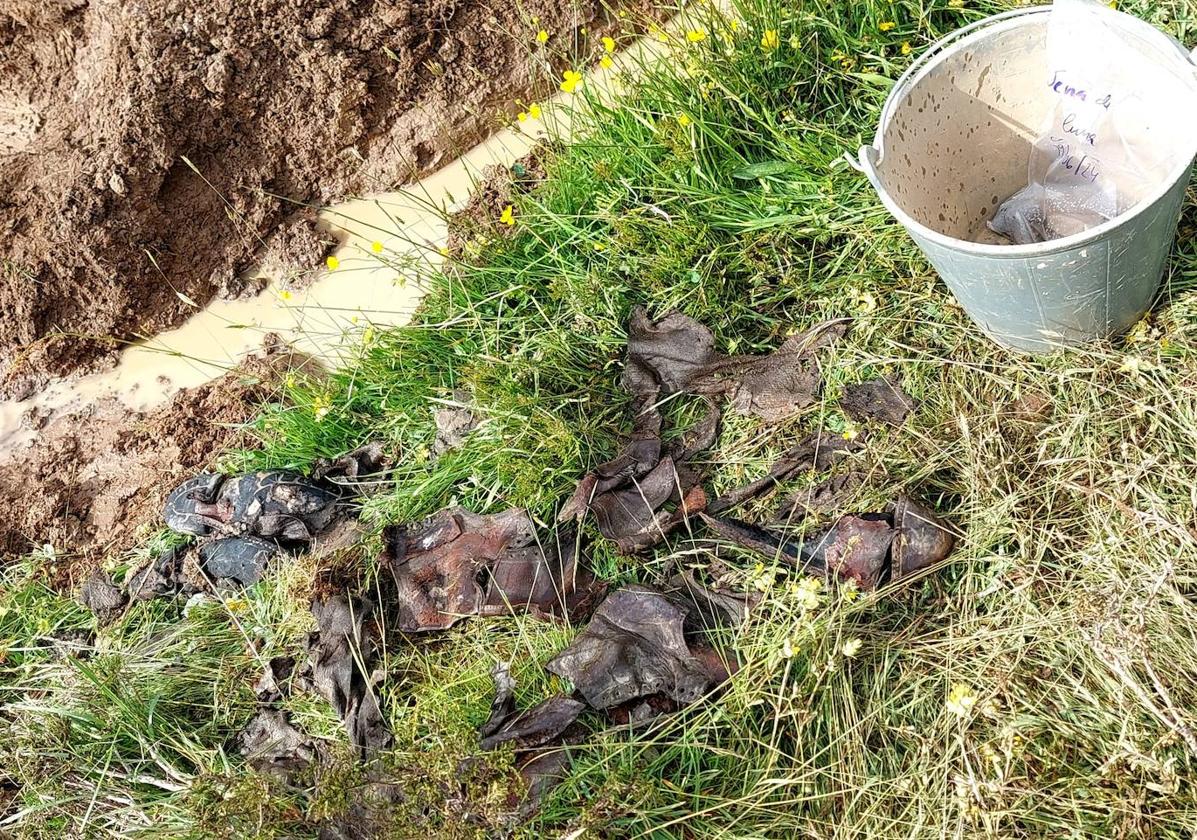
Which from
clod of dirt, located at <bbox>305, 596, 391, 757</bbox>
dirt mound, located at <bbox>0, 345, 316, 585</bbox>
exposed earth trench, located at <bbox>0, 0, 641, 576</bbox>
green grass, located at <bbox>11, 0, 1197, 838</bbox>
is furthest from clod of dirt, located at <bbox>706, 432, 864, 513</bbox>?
exposed earth trench, located at <bbox>0, 0, 641, 576</bbox>

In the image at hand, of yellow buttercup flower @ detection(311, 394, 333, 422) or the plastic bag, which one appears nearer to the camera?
the plastic bag

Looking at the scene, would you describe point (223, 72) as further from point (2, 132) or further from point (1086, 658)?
point (1086, 658)

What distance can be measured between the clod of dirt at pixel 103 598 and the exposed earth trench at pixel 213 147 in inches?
25.7

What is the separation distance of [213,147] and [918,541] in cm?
301

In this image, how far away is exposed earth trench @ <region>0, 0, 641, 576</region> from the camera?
371 centimetres

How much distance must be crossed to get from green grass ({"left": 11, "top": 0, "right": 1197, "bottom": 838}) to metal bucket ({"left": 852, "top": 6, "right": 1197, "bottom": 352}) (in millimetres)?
206

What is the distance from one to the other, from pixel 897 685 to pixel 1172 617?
1.97 ft

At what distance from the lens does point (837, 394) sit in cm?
276

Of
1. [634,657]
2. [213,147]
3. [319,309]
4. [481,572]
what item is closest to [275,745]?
[481,572]

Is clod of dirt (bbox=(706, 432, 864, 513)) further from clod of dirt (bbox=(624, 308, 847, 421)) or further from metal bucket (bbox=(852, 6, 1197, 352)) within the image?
metal bucket (bbox=(852, 6, 1197, 352))

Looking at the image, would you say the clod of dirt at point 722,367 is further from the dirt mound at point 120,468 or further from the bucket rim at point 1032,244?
the dirt mound at point 120,468

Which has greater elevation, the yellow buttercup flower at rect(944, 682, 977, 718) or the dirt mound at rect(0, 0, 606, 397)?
the dirt mound at rect(0, 0, 606, 397)

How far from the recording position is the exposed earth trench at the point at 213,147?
3.71 metres

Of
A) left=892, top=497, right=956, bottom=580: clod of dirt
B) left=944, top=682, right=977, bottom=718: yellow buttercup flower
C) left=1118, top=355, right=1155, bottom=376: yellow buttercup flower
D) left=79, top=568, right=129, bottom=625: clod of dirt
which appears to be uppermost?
left=79, top=568, right=129, bottom=625: clod of dirt
